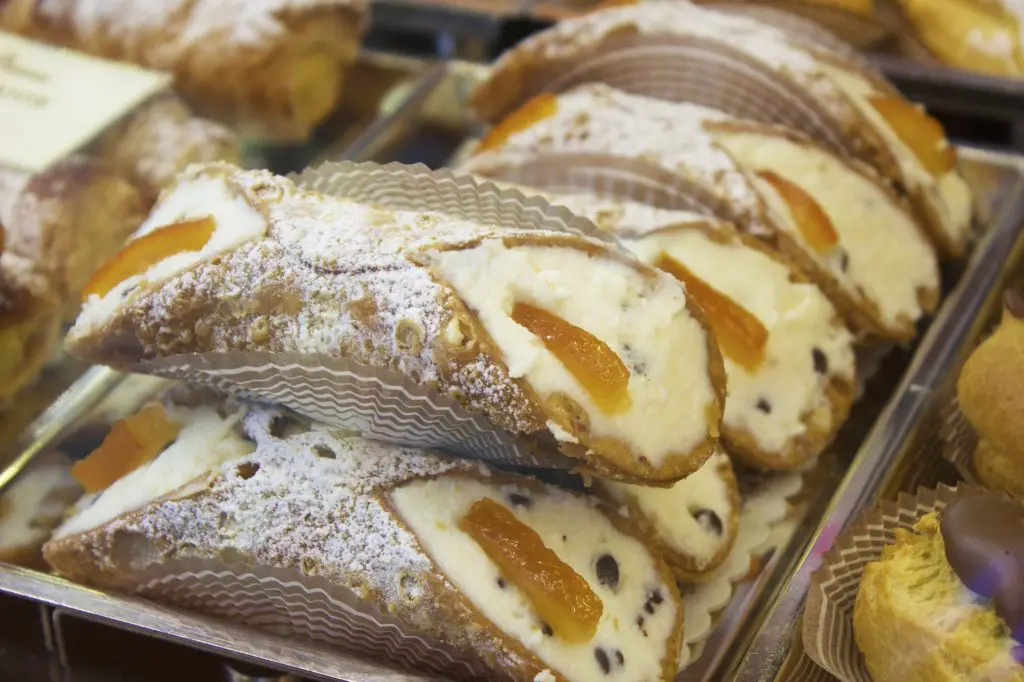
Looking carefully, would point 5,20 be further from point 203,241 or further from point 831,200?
point 831,200

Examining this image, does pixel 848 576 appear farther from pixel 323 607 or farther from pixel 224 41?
pixel 224 41

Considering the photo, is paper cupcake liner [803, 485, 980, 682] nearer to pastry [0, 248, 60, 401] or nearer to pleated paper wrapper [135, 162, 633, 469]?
pleated paper wrapper [135, 162, 633, 469]

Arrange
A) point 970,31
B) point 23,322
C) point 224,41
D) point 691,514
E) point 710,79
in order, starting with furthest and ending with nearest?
point 970,31
point 224,41
point 710,79
point 23,322
point 691,514

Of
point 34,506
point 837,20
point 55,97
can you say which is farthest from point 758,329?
point 55,97

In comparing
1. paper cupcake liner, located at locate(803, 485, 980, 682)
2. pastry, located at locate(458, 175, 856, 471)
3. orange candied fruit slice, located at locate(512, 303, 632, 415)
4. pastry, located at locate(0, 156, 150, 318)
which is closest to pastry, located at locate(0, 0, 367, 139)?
pastry, located at locate(0, 156, 150, 318)

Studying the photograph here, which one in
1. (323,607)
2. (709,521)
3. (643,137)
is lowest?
(709,521)
